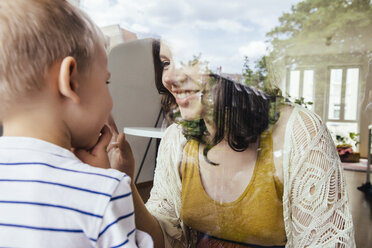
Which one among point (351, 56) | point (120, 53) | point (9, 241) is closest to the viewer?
point (9, 241)

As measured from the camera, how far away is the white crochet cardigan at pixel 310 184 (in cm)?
57

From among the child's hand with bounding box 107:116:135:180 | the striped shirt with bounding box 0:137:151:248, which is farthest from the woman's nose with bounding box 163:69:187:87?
the striped shirt with bounding box 0:137:151:248

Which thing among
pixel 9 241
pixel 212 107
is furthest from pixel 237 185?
pixel 9 241

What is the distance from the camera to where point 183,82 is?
0.58 meters

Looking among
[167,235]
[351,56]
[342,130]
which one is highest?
[351,56]

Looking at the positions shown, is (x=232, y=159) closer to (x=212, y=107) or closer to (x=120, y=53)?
(x=212, y=107)

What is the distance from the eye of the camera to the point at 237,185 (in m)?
0.66

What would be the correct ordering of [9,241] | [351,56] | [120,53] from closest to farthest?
[9,241], [351,56], [120,53]

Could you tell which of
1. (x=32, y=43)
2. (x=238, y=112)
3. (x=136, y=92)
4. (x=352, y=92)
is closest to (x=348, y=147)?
(x=352, y=92)

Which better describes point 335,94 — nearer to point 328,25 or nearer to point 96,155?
point 328,25

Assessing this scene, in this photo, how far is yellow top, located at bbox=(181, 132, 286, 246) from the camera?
0.64 m

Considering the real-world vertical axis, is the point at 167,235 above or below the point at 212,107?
below

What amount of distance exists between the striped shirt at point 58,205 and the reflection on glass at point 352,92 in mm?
405

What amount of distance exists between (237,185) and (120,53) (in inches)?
15.0
